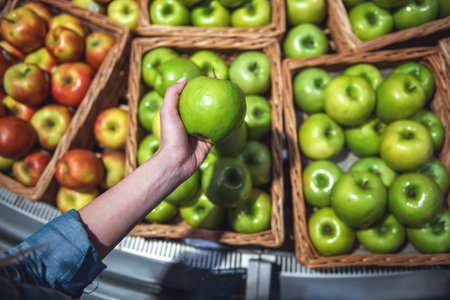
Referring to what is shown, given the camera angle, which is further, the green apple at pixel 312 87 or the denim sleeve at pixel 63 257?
Answer: the green apple at pixel 312 87

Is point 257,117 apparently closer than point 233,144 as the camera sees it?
No

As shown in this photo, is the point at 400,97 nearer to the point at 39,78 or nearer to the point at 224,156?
the point at 224,156

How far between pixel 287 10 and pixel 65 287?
179 cm

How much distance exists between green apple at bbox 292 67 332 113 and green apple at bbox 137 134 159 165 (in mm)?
849

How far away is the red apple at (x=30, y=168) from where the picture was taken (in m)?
1.54

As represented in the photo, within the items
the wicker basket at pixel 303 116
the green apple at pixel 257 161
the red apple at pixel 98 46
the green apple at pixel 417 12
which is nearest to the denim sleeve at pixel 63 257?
the green apple at pixel 257 161

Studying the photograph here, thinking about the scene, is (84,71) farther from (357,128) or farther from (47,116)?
(357,128)

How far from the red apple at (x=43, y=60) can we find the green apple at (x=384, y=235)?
6.55 ft

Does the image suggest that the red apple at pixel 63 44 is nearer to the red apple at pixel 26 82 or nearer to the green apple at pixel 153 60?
the red apple at pixel 26 82

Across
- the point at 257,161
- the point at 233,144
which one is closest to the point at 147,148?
the point at 233,144

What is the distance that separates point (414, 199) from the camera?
50.9 inches

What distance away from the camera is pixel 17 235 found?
1310 millimetres

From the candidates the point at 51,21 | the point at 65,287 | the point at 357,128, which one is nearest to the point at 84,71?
the point at 51,21

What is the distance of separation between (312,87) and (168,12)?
0.98 meters
